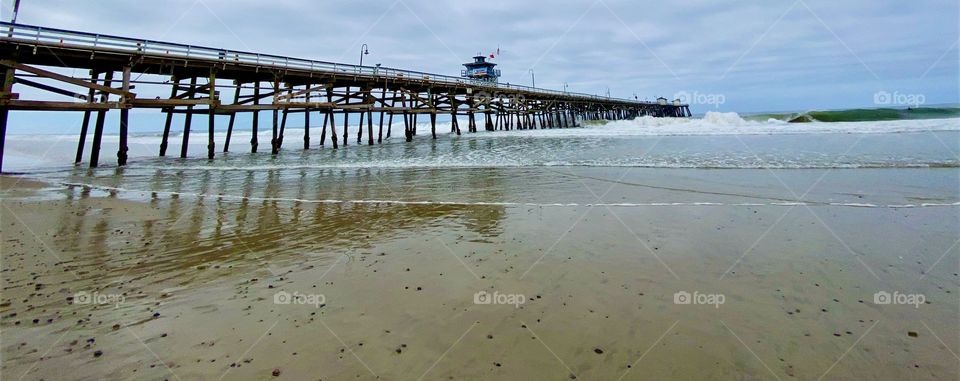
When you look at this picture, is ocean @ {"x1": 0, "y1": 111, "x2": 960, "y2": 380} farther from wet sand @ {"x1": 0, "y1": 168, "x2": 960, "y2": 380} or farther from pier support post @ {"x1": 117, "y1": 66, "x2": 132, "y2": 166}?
pier support post @ {"x1": 117, "y1": 66, "x2": 132, "y2": 166}

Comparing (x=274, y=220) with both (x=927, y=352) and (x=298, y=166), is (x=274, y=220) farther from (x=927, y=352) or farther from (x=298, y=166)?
(x=298, y=166)

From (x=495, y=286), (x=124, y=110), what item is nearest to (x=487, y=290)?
(x=495, y=286)

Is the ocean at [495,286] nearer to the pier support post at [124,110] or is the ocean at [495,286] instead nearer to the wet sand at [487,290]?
the wet sand at [487,290]

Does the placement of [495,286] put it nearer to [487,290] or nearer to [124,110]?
[487,290]

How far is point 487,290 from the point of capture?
3643 mm

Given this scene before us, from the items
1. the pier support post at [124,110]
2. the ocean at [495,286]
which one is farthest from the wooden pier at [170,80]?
the ocean at [495,286]

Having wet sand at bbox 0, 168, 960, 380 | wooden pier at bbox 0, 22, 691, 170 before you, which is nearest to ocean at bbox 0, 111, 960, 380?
wet sand at bbox 0, 168, 960, 380

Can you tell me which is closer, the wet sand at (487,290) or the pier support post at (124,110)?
the wet sand at (487,290)

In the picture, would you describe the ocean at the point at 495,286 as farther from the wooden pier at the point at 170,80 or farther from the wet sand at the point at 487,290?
the wooden pier at the point at 170,80

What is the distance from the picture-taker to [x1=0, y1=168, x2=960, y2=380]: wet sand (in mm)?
2562

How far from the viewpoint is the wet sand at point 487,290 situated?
2.56 meters

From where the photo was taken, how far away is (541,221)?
6.24 meters

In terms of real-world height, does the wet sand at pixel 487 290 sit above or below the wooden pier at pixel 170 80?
below

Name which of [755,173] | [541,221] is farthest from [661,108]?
[541,221]
